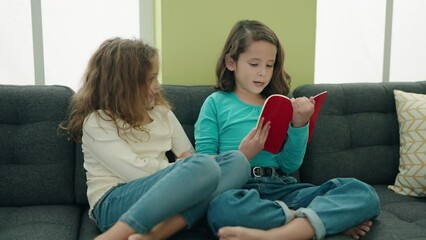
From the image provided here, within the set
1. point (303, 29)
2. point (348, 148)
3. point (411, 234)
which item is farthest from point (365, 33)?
point (411, 234)

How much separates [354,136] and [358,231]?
2.01 ft

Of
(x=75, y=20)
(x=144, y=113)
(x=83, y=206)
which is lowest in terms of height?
(x=83, y=206)

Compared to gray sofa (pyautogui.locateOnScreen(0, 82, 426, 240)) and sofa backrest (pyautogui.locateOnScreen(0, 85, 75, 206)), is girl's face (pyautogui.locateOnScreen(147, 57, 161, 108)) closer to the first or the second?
gray sofa (pyautogui.locateOnScreen(0, 82, 426, 240))

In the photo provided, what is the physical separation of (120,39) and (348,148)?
3.31ft

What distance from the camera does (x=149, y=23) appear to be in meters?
2.01

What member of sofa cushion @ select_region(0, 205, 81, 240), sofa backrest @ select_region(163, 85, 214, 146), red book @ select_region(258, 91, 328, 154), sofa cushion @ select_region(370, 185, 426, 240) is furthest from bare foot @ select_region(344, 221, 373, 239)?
sofa cushion @ select_region(0, 205, 81, 240)

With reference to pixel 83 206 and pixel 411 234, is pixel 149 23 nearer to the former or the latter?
pixel 83 206

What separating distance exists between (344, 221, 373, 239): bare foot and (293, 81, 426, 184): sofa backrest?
0.44m

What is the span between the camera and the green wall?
1.85m

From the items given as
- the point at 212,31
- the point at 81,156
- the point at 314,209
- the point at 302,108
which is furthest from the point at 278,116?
the point at 81,156

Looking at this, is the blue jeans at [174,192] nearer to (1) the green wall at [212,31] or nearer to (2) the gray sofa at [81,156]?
(2) the gray sofa at [81,156]

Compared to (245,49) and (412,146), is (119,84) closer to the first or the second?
(245,49)

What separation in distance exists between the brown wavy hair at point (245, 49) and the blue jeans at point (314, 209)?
1.68 ft

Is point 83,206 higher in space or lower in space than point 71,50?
lower
